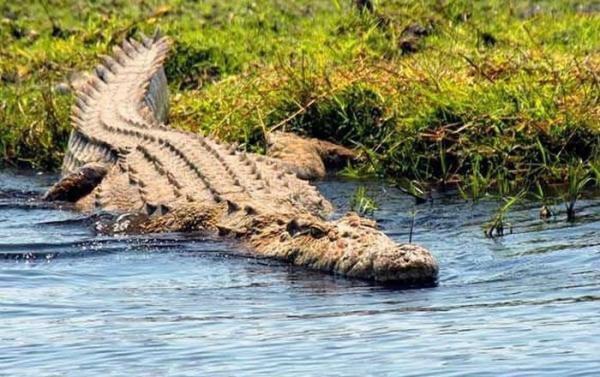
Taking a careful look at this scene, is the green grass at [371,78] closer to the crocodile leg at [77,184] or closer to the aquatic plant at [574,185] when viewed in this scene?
the aquatic plant at [574,185]

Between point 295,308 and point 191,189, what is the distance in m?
2.33

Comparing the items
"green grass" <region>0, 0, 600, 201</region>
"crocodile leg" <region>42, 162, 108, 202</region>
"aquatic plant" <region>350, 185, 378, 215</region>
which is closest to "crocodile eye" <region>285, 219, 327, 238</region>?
"aquatic plant" <region>350, 185, 378, 215</region>

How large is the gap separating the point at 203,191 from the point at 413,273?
2.13 m

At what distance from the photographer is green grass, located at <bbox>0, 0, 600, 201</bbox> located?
28.5ft

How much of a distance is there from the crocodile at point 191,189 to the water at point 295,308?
13 centimetres

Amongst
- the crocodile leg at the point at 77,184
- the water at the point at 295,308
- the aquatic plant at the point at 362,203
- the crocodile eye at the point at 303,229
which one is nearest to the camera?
the water at the point at 295,308

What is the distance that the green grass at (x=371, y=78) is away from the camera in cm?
869

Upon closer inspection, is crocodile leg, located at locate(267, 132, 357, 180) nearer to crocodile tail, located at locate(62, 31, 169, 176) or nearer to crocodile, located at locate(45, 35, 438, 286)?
crocodile, located at locate(45, 35, 438, 286)

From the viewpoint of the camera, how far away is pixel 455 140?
8781 mm

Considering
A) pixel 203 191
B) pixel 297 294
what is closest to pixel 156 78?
pixel 203 191

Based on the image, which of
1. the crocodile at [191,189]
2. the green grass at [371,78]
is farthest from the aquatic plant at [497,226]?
the crocodile at [191,189]

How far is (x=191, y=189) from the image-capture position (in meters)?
8.23

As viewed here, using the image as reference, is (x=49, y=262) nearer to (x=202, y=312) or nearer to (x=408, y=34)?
(x=202, y=312)

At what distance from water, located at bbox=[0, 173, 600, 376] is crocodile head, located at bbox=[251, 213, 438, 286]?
9 centimetres
